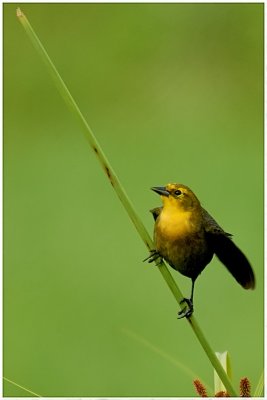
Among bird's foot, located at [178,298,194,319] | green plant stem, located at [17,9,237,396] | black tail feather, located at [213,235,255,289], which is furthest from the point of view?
black tail feather, located at [213,235,255,289]

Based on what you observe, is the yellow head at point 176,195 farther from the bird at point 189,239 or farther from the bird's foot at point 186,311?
the bird's foot at point 186,311

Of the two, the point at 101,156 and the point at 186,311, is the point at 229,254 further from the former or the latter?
the point at 101,156

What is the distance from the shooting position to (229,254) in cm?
156

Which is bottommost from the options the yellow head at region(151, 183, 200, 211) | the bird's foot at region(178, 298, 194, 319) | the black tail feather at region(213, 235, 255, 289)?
the bird's foot at region(178, 298, 194, 319)

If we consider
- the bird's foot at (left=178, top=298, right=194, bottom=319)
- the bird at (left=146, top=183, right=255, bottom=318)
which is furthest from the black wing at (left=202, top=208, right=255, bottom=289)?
the bird's foot at (left=178, top=298, right=194, bottom=319)

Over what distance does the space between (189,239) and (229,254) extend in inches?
3.3

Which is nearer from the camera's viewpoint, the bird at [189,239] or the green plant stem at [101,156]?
the green plant stem at [101,156]

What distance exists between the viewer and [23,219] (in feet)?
13.8

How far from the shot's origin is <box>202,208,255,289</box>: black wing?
143 centimetres

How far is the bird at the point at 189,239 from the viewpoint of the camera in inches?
58.4

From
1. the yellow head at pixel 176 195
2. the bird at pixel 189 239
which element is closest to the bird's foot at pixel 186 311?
the bird at pixel 189 239

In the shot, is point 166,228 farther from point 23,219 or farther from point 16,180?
point 16,180

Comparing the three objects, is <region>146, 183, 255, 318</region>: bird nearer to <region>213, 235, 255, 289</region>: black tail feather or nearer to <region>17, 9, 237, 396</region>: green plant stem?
<region>213, 235, 255, 289</region>: black tail feather

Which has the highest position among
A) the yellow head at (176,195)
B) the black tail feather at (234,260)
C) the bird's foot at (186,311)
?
the yellow head at (176,195)
